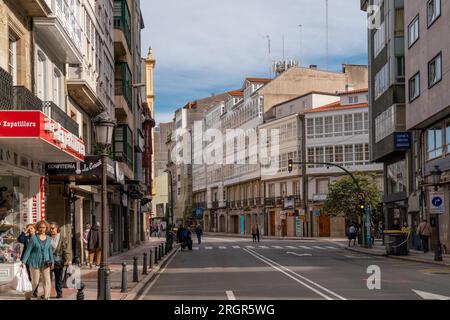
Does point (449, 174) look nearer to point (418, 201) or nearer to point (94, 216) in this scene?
point (418, 201)

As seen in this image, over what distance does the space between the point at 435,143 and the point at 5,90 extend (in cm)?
2595

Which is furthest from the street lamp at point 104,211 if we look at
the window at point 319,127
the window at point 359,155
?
the window at point 319,127

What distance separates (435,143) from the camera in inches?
1464

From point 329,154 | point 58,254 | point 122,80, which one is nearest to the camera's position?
point 58,254

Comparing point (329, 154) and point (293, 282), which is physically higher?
point (329, 154)

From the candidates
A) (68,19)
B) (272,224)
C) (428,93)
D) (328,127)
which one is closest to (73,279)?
(68,19)

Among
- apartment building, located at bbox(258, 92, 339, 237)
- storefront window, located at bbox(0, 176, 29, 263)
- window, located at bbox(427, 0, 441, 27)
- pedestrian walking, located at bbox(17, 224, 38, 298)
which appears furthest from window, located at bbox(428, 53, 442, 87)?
apartment building, located at bbox(258, 92, 339, 237)

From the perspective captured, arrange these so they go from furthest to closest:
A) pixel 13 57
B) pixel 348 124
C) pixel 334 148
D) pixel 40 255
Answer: pixel 334 148, pixel 348 124, pixel 13 57, pixel 40 255

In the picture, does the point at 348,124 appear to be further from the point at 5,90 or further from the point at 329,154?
the point at 5,90

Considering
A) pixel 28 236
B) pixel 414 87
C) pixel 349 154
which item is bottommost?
pixel 28 236

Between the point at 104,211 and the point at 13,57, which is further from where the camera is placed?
the point at 13,57

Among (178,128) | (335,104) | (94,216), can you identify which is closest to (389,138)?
(94,216)

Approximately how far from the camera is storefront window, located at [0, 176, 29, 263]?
18.5m

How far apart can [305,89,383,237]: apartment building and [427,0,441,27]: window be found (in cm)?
3511
